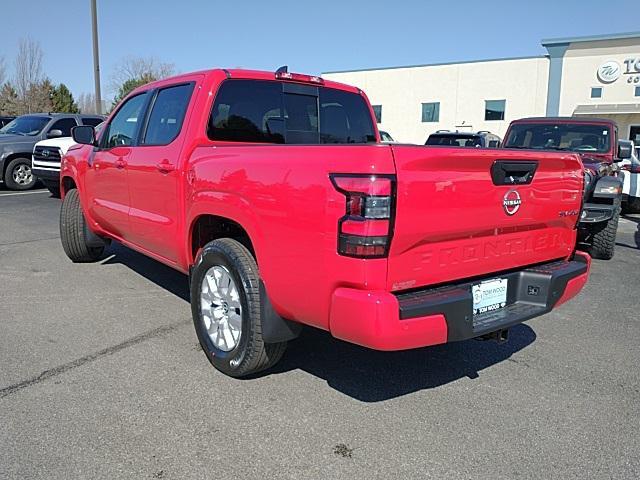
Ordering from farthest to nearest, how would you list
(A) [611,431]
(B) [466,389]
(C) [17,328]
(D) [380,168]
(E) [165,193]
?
1. (C) [17,328]
2. (E) [165,193]
3. (B) [466,389]
4. (A) [611,431]
5. (D) [380,168]

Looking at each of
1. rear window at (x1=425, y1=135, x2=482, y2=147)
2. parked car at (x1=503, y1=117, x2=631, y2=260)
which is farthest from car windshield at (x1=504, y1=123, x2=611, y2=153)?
rear window at (x1=425, y1=135, x2=482, y2=147)

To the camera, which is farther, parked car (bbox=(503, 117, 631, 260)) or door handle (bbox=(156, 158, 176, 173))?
parked car (bbox=(503, 117, 631, 260))

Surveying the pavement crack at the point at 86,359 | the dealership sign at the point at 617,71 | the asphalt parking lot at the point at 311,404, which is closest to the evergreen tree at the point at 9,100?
the dealership sign at the point at 617,71

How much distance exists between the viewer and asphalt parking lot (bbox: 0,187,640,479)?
2.70 metres

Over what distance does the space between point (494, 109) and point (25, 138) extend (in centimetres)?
2861

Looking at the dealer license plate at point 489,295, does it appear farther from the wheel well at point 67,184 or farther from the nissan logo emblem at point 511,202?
the wheel well at point 67,184

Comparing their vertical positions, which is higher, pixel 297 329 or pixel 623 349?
pixel 297 329

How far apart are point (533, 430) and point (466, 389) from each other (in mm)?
541

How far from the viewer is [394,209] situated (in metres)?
2.57

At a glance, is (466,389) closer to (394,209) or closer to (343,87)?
(394,209)

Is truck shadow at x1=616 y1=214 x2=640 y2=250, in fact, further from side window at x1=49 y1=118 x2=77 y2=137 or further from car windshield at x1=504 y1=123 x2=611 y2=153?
side window at x1=49 y1=118 x2=77 y2=137

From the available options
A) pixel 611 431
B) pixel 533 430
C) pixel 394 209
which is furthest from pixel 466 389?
pixel 394 209

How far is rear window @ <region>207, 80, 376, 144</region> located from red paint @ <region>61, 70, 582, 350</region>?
188mm

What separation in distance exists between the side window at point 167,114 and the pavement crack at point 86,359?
145 centimetres
